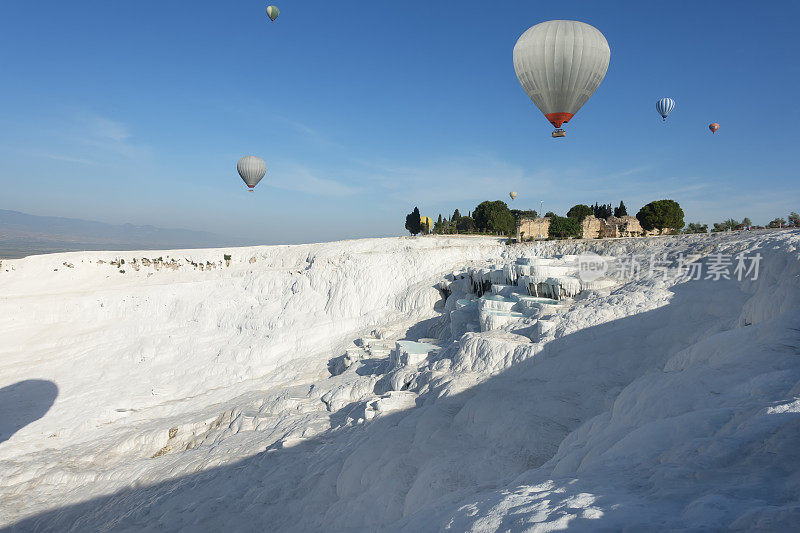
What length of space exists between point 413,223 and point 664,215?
32.6m

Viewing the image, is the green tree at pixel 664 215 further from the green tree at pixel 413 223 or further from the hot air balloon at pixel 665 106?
the green tree at pixel 413 223

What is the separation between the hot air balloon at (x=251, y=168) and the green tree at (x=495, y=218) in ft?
108

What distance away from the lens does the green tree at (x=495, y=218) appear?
61406 millimetres

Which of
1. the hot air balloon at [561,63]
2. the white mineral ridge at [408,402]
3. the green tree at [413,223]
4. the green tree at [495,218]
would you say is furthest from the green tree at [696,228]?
the green tree at [413,223]

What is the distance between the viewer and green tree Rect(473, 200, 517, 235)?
201 feet

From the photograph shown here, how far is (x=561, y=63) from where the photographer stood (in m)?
20.0

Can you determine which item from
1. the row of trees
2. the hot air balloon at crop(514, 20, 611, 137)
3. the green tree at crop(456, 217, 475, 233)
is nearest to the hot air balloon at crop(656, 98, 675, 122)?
the row of trees

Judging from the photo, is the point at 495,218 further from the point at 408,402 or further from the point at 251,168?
the point at 408,402

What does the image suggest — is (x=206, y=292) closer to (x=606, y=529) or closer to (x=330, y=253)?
(x=330, y=253)

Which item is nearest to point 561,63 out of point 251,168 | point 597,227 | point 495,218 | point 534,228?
point 251,168

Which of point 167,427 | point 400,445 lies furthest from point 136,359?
point 400,445

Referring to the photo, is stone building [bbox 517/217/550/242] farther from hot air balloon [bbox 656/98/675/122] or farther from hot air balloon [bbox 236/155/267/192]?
hot air balloon [bbox 236/155/267/192]

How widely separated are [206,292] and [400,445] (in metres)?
28.5

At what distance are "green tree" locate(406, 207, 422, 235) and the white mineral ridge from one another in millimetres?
31101
